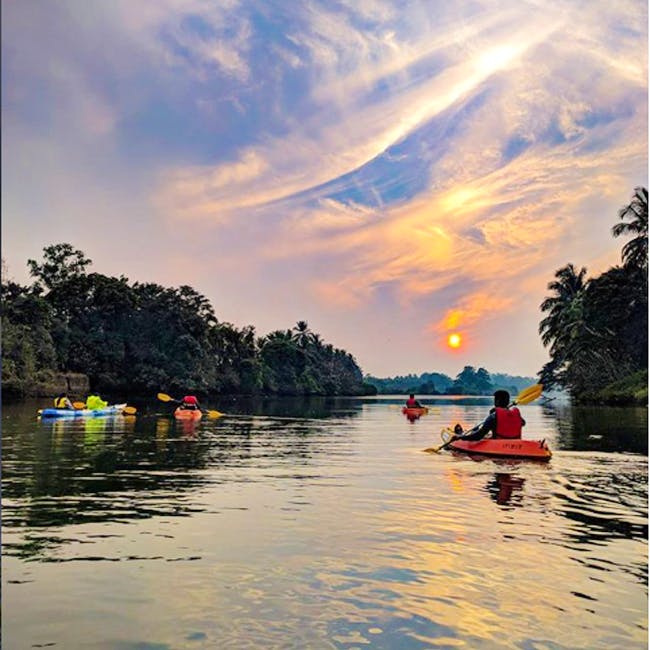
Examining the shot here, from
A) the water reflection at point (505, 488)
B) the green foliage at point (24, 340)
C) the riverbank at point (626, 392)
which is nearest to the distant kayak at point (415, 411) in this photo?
the riverbank at point (626, 392)

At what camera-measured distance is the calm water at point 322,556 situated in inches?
236

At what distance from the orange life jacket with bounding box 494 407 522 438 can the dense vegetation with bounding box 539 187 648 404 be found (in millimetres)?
40669

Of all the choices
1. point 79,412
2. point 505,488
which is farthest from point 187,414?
point 505,488

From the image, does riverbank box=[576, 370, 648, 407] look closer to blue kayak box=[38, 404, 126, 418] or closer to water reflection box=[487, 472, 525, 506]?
blue kayak box=[38, 404, 126, 418]

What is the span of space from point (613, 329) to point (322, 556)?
Result: 210 feet

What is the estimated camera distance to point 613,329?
65.7m

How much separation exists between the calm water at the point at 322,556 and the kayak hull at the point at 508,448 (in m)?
0.90

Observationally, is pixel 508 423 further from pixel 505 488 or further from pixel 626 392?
pixel 626 392

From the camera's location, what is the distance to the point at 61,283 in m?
83.0

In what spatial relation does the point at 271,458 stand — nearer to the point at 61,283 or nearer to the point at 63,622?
the point at 63,622

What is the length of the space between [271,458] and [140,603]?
13.5m

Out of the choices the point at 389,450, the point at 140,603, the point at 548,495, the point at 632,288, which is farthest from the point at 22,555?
the point at 632,288

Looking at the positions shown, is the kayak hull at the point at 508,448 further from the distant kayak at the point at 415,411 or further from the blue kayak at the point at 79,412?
the distant kayak at the point at 415,411

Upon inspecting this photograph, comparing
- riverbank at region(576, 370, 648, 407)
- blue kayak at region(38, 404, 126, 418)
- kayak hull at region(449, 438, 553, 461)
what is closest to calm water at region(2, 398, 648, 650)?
kayak hull at region(449, 438, 553, 461)
